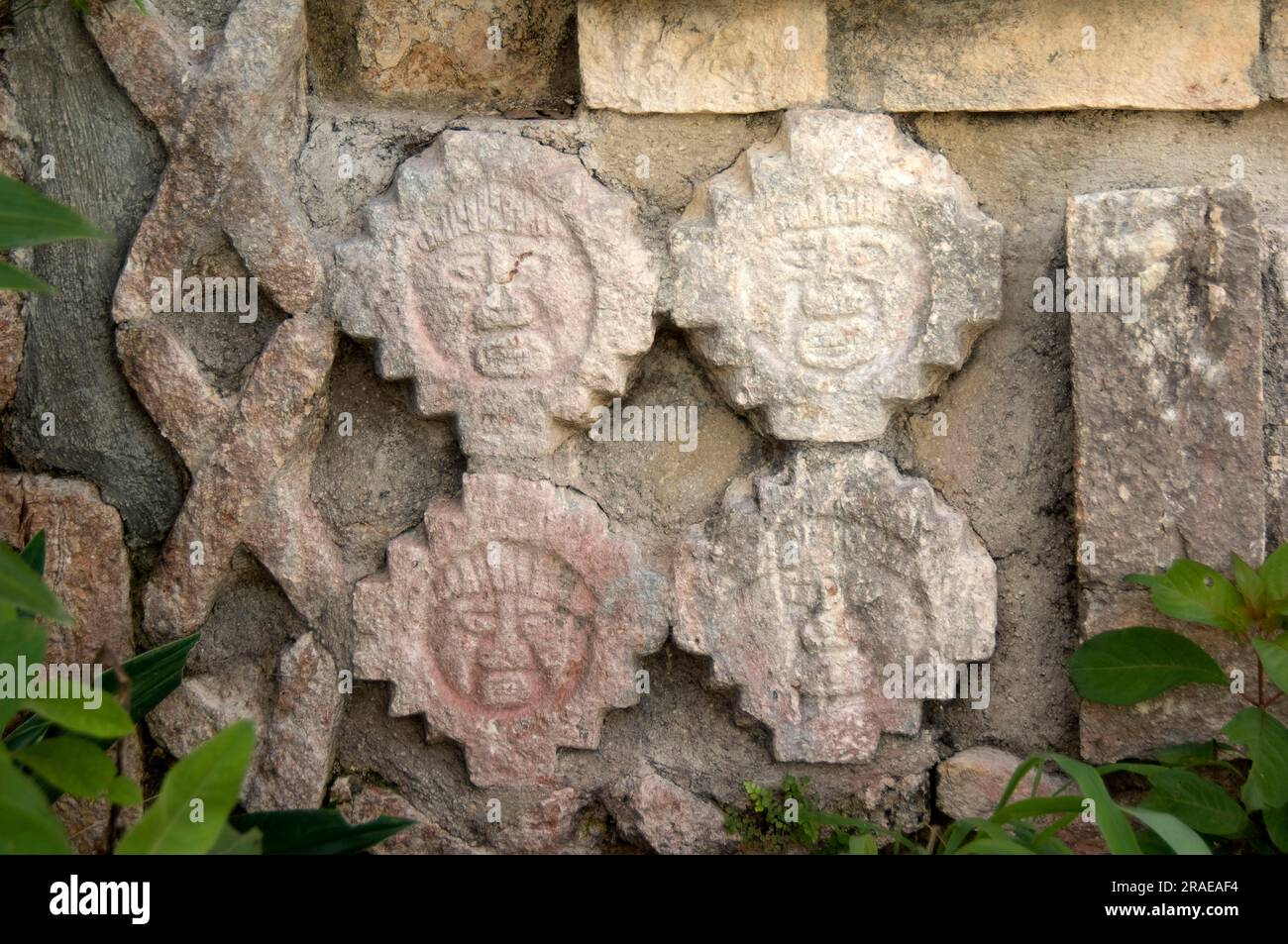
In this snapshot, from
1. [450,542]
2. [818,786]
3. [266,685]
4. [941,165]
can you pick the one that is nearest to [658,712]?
[818,786]

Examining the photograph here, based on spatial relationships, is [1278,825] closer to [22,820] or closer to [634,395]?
[634,395]

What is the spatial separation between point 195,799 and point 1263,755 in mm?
1502

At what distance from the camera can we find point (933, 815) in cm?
230

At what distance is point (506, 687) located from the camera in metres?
2.29

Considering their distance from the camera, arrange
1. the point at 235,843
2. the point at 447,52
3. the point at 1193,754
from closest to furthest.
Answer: the point at 235,843, the point at 1193,754, the point at 447,52

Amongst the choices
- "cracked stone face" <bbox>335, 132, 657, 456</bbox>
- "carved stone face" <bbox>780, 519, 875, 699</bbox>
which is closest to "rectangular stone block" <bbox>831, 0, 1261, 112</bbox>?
"cracked stone face" <bbox>335, 132, 657, 456</bbox>

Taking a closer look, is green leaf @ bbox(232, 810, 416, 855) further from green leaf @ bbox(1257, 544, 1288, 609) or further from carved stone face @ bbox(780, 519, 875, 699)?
green leaf @ bbox(1257, 544, 1288, 609)

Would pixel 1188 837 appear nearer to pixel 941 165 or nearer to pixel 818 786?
pixel 818 786

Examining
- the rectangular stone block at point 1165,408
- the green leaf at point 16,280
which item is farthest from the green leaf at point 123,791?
the rectangular stone block at point 1165,408

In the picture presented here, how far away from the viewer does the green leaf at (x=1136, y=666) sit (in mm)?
2037

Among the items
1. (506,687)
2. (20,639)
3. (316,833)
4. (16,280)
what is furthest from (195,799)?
(506,687)

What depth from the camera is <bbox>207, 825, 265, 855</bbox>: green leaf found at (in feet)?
4.68

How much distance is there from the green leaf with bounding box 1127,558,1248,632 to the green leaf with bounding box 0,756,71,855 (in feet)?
5.22

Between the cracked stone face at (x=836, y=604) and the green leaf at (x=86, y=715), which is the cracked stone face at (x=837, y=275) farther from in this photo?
the green leaf at (x=86, y=715)
